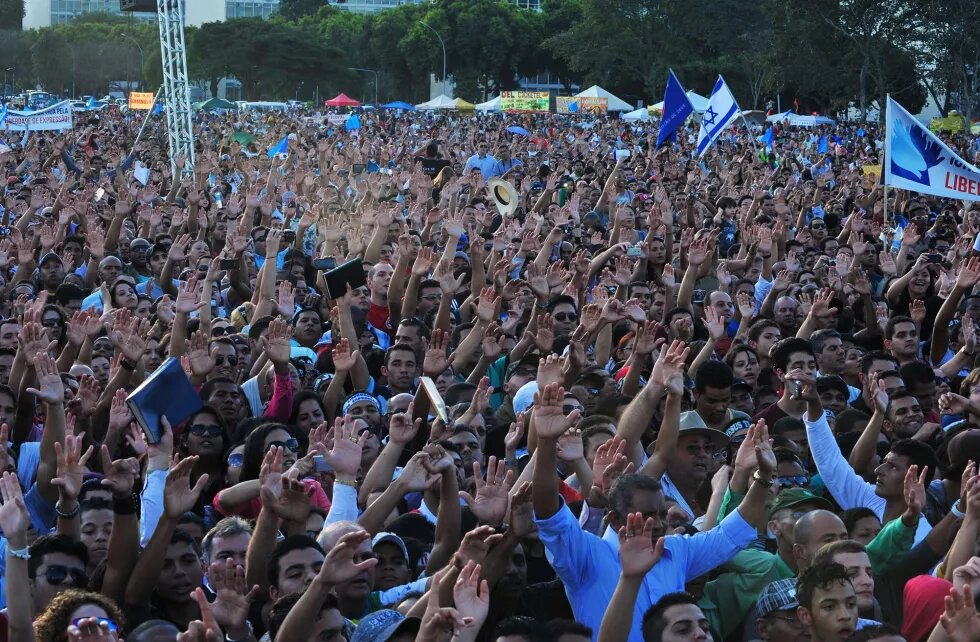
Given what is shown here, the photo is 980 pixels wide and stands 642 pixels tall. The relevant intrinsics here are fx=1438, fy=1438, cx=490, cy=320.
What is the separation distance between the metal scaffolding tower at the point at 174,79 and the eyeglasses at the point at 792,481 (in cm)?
1248

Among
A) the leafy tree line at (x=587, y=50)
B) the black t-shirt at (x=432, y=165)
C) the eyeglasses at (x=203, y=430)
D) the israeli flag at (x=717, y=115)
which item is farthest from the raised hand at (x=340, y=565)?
the leafy tree line at (x=587, y=50)

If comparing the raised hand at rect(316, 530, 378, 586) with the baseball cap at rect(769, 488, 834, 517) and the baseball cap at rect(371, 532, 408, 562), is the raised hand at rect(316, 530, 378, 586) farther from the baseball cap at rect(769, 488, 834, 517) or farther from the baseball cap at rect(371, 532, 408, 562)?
the baseball cap at rect(769, 488, 834, 517)

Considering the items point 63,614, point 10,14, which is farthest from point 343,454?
point 10,14

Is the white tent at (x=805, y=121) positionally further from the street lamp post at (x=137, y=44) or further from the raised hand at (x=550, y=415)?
the street lamp post at (x=137, y=44)

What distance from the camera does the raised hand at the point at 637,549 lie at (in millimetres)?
4215

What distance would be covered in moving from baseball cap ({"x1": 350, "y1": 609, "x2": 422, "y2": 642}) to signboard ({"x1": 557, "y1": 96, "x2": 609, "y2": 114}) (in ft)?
154

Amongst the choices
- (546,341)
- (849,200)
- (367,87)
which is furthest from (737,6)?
(546,341)

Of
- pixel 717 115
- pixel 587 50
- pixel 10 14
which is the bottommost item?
pixel 717 115

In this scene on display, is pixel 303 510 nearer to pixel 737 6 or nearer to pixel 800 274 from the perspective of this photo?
pixel 800 274

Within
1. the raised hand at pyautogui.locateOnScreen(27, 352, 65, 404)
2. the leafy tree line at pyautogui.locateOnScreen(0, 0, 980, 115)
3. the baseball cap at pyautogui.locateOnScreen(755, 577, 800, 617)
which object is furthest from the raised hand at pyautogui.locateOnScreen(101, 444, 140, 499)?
the leafy tree line at pyautogui.locateOnScreen(0, 0, 980, 115)

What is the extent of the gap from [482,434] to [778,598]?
228 cm

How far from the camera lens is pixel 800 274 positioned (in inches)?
415

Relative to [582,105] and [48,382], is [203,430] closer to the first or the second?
[48,382]

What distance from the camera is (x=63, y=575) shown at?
477cm
